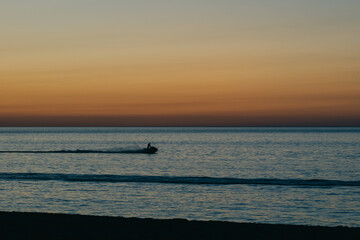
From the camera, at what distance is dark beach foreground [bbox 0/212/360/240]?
A: 14.6 meters

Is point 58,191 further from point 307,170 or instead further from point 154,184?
point 307,170

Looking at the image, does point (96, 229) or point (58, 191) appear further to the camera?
point (58, 191)

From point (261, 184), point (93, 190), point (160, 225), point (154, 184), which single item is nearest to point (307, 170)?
point (261, 184)

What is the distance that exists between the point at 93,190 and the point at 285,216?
1542cm

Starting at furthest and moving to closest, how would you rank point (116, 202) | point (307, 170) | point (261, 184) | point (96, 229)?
point (307, 170), point (261, 184), point (116, 202), point (96, 229)

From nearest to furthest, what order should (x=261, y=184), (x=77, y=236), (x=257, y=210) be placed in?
(x=77, y=236)
(x=257, y=210)
(x=261, y=184)

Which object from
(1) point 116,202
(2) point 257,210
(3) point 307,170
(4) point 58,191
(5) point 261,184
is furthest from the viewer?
(3) point 307,170

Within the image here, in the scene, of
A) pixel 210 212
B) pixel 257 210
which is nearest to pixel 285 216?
pixel 257 210

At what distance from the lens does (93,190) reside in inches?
1298

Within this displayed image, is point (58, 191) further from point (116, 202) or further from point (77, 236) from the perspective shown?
point (77, 236)

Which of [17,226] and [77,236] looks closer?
[77,236]

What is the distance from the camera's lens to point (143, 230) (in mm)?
15539

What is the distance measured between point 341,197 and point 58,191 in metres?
20.0

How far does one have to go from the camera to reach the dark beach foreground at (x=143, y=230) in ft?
48.0
